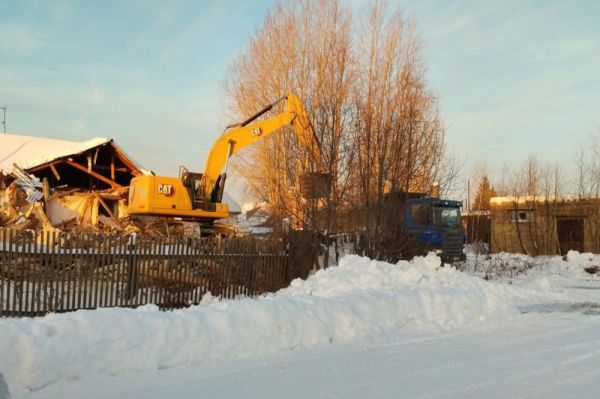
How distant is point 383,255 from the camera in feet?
55.8

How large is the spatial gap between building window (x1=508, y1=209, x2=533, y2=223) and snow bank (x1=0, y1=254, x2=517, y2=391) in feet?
85.9

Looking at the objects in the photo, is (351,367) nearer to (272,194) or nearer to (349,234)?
(349,234)

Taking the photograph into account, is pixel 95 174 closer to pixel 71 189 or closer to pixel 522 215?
pixel 71 189

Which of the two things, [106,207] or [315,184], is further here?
[106,207]

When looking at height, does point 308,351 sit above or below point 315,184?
below

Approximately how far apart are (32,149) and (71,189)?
30.2 feet

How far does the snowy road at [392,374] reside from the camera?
19.3 ft

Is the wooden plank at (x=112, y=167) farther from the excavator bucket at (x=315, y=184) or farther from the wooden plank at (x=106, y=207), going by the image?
the excavator bucket at (x=315, y=184)

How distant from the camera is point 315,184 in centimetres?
1591

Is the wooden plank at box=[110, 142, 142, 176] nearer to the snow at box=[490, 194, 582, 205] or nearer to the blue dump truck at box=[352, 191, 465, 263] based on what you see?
the blue dump truck at box=[352, 191, 465, 263]

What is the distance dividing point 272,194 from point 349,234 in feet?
14.5

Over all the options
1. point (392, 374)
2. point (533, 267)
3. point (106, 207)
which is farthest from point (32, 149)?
point (392, 374)

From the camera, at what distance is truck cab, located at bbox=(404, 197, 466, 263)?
19594 mm

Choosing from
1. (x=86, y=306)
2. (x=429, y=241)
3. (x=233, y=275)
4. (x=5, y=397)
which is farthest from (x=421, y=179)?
(x=5, y=397)
